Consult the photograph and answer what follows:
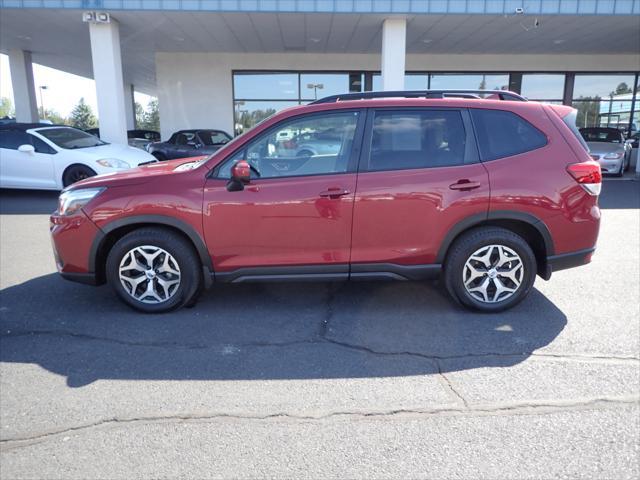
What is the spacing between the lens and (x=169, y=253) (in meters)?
4.28

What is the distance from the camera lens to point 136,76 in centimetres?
2647

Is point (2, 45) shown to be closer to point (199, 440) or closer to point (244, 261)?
point (244, 261)

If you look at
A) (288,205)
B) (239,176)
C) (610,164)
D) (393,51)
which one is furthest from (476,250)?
(610,164)

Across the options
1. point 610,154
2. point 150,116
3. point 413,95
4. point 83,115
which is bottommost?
point 610,154

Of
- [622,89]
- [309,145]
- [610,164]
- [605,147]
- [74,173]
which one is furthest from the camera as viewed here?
[622,89]

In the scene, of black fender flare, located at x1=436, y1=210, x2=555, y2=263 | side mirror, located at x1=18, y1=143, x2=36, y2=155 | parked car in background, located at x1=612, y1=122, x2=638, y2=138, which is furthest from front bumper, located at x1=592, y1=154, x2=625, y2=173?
side mirror, located at x1=18, y1=143, x2=36, y2=155

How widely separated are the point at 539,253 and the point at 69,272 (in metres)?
4.12

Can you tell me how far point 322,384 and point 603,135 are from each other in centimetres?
1620

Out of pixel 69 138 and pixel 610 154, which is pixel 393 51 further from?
pixel 69 138

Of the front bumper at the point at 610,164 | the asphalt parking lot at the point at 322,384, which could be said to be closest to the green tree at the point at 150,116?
the front bumper at the point at 610,164

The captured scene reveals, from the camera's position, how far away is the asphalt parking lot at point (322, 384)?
258 centimetres

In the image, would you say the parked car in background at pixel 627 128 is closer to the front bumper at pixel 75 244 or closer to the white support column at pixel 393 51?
the white support column at pixel 393 51

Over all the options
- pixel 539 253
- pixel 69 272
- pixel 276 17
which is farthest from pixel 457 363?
pixel 276 17

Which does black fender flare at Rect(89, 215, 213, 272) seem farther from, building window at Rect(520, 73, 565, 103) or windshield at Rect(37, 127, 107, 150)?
building window at Rect(520, 73, 565, 103)
